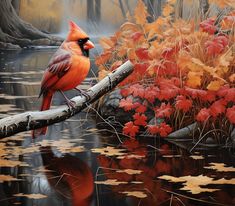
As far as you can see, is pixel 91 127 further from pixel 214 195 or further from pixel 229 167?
pixel 214 195

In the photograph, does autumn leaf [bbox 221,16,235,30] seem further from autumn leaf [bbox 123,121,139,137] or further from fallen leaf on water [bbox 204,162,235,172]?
fallen leaf on water [bbox 204,162,235,172]

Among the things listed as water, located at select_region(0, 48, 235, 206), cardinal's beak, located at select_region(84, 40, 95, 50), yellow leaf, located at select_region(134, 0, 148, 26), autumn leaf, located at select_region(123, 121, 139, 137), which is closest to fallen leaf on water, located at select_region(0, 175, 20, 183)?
water, located at select_region(0, 48, 235, 206)

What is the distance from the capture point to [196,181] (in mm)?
2820

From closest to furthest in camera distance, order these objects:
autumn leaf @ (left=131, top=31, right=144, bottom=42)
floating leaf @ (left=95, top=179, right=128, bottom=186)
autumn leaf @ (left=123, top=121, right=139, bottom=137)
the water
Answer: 1. the water
2. floating leaf @ (left=95, top=179, right=128, bottom=186)
3. autumn leaf @ (left=123, top=121, right=139, bottom=137)
4. autumn leaf @ (left=131, top=31, right=144, bottom=42)

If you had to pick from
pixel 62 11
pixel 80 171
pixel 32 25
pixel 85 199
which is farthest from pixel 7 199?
pixel 32 25

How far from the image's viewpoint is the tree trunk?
8.87m

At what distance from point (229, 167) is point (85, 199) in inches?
36.4

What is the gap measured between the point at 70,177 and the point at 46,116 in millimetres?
420

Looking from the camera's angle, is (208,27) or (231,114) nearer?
(231,114)

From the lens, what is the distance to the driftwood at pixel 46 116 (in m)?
3.11

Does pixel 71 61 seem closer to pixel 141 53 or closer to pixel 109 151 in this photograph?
pixel 109 151

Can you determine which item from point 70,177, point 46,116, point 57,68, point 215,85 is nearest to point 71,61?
point 57,68

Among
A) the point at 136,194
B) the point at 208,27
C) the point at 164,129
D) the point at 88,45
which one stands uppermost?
the point at 208,27

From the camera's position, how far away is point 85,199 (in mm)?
2551
